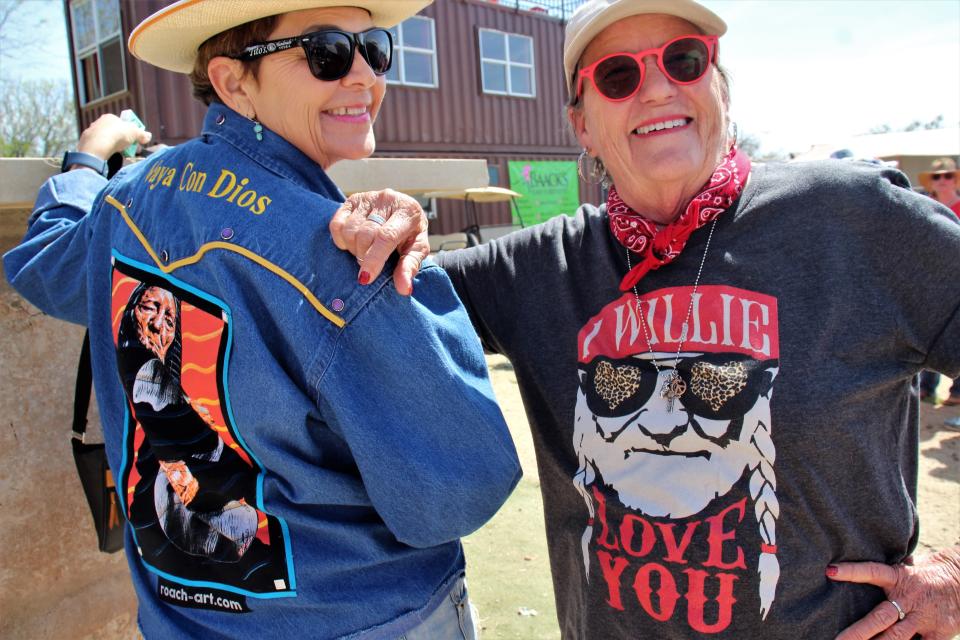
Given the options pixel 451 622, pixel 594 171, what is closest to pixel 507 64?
pixel 594 171

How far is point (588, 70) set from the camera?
174 cm

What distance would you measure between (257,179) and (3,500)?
1721mm

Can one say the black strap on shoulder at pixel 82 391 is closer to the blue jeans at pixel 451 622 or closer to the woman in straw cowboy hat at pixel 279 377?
the woman in straw cowboy hat at pixel 279 377

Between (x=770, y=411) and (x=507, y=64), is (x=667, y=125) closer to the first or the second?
(x=770, y=411)

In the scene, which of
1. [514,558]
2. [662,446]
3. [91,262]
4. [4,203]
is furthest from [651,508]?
[514,558]

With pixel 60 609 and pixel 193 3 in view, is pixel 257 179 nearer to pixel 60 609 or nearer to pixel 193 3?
pixel 193 3

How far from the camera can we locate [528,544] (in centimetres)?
390

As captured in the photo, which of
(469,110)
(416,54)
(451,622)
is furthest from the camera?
(469,110)

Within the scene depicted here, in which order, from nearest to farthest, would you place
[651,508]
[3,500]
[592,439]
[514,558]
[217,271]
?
[217,271], [651,508], [592,439], [3,500], [514,558]

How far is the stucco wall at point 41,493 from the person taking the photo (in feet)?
7.36

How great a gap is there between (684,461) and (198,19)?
1.28 metres

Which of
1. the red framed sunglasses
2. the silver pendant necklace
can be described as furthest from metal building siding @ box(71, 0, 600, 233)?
the silver pendant necklace

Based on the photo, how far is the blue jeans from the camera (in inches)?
50.2

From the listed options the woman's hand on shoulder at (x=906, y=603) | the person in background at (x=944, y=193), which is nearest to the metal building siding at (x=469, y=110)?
the person in background at (x=944, y=193)
